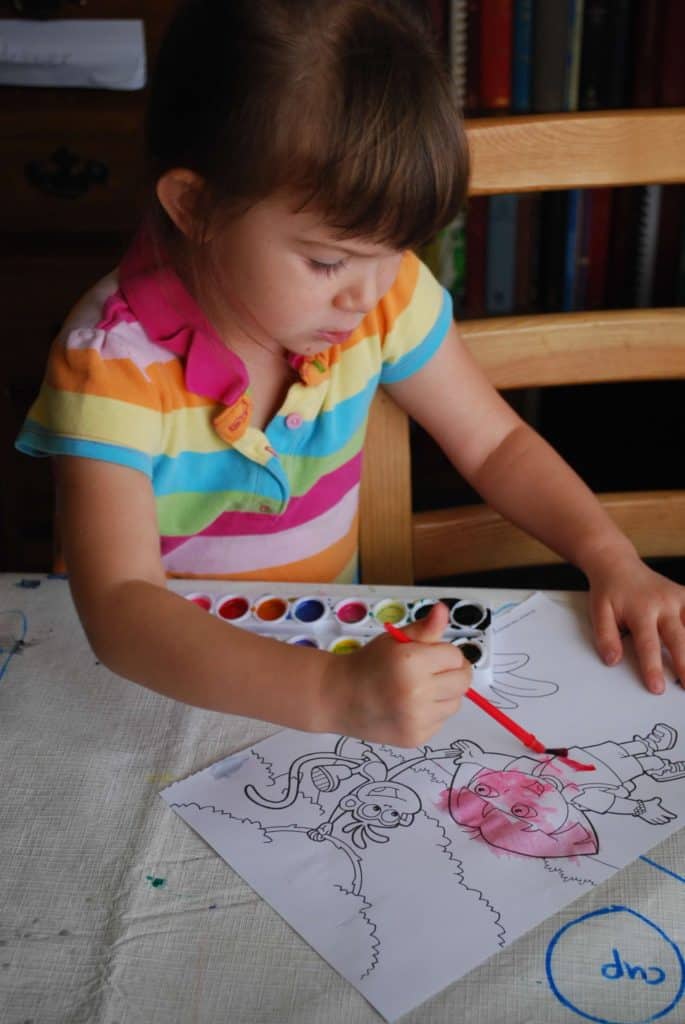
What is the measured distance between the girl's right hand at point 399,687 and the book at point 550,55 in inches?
48.0

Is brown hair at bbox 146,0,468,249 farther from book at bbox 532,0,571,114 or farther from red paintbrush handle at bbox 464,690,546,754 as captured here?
book at bbox 532,0,571,114

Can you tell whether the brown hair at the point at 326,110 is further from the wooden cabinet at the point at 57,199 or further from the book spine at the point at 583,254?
the book spine at the point at 583,254

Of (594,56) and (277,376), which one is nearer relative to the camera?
(277,376)

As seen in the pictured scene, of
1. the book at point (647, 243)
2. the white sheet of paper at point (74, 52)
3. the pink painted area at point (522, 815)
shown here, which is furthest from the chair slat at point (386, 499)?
the book at point (647, 243)

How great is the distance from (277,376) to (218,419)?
0.08 m

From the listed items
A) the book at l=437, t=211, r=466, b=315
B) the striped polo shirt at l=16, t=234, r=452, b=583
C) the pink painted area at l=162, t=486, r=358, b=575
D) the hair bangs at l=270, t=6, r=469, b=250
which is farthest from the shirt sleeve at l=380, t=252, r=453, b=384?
the book at l=437, t=211, r=466, b=315

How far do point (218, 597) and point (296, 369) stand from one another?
0.21 metres

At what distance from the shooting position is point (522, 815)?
21.3 inches

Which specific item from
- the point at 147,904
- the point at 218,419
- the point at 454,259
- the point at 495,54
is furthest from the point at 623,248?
the point at 147,904

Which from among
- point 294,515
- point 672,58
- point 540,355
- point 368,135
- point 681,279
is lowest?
point 681,279

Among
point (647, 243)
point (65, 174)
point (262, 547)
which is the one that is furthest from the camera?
point (647, 243)

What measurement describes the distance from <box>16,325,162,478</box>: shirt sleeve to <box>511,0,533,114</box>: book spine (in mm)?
1046

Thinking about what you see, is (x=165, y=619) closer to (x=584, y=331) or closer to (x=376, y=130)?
(x=376, y=130)

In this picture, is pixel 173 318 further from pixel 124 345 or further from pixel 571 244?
pixel 571 244
